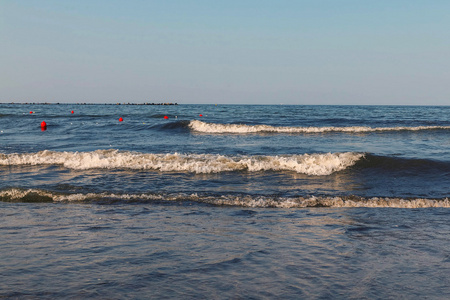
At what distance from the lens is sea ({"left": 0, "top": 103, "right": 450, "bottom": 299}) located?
13.2 ft

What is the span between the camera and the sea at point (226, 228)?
4020 millimetres

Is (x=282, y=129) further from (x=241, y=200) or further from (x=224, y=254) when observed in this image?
(x=224, y=254)

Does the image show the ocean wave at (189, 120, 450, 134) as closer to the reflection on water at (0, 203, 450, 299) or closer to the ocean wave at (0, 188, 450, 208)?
the ocean wave at (0, 188, 450, 208)

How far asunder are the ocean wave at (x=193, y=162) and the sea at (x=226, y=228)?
56 millimetres

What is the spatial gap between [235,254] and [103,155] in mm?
10574

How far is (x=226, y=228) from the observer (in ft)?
20.9

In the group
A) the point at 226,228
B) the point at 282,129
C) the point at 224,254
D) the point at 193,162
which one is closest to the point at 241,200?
the point at 226,228

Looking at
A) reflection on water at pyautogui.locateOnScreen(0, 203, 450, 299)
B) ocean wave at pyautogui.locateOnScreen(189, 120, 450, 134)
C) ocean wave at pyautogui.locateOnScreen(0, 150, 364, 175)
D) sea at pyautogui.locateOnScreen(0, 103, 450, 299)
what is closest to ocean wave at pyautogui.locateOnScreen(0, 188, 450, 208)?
sea at pyautogui.locateOnScreen(0, 103, 450, 299)

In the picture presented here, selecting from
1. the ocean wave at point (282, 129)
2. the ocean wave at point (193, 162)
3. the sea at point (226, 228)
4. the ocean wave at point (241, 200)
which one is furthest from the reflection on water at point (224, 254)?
the ocean wave at point (282, 129)

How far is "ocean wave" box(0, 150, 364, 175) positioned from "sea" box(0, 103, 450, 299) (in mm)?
56

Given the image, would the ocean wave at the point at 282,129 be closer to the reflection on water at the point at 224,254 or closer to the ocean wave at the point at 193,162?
the ocean wave at the point at 193,162

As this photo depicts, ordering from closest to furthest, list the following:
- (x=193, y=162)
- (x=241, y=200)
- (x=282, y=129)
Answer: (x=241, y=200)
(x=193, y=162)
(x=282, y=129)

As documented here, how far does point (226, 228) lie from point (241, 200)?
2388mm

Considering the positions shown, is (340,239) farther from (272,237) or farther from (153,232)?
(153,232)
